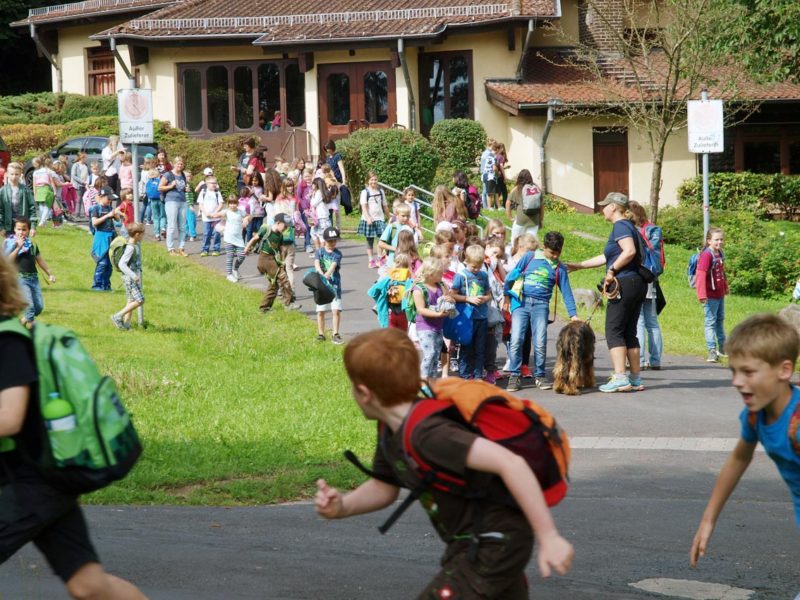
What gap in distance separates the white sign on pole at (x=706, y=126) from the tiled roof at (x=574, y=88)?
17266mm

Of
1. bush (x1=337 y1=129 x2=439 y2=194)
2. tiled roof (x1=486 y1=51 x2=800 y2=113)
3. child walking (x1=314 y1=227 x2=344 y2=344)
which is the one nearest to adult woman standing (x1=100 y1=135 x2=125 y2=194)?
bush (x1=337 y1=129 x2=439 y2=194)

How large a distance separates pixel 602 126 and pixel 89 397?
3471 cm

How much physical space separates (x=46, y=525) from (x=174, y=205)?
21058 mm

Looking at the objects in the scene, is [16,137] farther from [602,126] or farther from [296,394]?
[296,394]

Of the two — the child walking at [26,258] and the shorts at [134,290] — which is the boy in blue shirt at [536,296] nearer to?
the shorts at [134,290]

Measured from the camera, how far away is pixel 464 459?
13.4 feet

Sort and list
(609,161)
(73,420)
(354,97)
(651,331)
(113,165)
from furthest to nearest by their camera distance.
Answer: (354,97)
(609,161)
(113,165)
(651,331)
(73,420)

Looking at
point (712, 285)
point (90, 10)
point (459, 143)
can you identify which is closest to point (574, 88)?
point (459, 143)

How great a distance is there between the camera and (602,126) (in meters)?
38.1

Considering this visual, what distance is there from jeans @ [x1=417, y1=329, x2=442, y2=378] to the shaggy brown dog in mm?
1301

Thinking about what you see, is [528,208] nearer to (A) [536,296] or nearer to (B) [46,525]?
(A) [536,296]

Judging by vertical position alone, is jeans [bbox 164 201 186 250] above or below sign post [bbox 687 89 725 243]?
below

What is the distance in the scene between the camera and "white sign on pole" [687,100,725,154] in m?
17.5

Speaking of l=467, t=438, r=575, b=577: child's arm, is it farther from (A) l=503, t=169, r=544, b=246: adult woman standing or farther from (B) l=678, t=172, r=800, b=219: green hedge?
(B) l=678, t=172, r=800, b=219: green hedge
